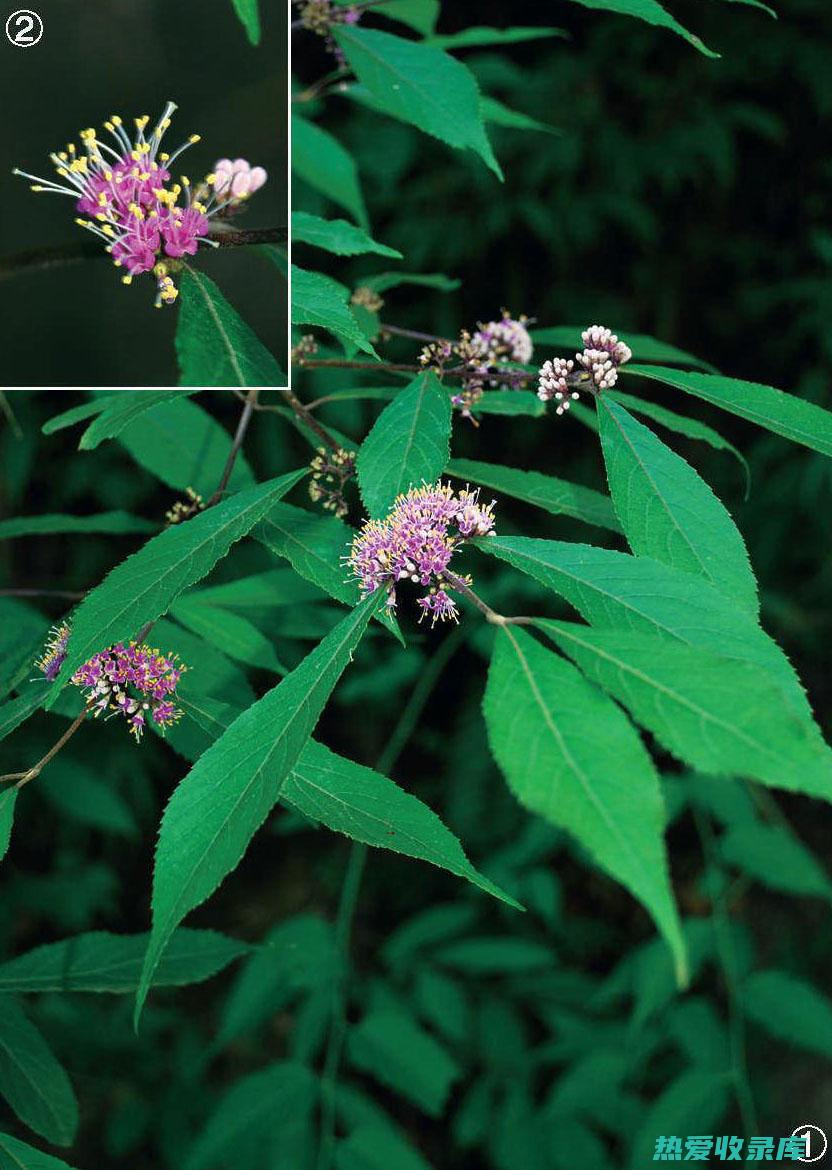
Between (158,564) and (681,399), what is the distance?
1.85 m

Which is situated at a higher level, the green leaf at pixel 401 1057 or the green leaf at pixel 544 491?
the green leaf at pixel 544 491

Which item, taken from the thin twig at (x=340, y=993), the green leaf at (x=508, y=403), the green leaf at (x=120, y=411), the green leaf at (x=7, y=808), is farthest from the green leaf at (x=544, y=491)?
the thin twig at (x=340, y=993)

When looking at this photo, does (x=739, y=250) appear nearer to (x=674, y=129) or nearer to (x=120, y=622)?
(x=674, y=129)

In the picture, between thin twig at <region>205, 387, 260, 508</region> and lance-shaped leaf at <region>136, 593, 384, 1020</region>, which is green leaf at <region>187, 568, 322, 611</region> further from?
lance-shaped leaf at <region>136, 593, 384, 1020</region>

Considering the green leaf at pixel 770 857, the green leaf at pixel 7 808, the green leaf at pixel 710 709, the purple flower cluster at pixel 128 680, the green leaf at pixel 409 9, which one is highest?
the green leaf at pixel 409 9

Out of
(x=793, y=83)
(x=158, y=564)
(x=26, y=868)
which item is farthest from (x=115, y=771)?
(x=793, y=83)

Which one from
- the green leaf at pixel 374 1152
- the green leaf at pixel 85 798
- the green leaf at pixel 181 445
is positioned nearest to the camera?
the green leaf at pixel 181 445

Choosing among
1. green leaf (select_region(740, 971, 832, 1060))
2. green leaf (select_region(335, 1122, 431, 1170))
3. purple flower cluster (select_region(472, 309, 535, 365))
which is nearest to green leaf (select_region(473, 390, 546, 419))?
purple flower cluster (select_region(472, 309, 535, 365))

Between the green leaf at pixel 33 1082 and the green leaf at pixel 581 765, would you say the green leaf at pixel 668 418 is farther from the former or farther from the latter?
the green leaf at pixel 33 1082

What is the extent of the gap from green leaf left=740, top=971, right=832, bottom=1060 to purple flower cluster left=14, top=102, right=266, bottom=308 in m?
1.05

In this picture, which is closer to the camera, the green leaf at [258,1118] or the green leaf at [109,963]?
the green leaf at [109,963]

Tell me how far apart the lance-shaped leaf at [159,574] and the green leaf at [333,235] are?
0.56ft

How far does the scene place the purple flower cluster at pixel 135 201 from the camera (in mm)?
605

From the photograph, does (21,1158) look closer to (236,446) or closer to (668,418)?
(236,446)
